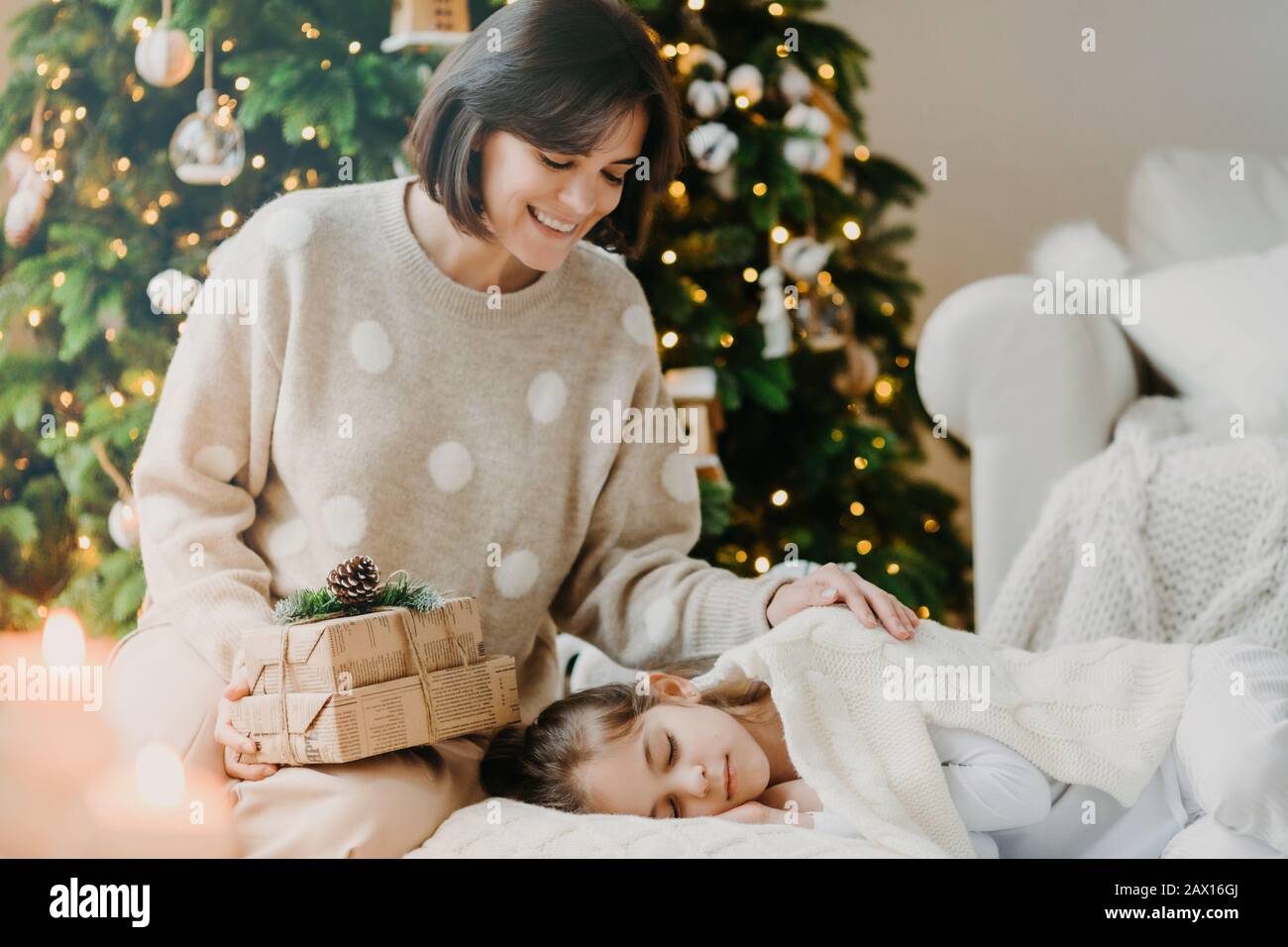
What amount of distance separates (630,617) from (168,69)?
113 centimetres

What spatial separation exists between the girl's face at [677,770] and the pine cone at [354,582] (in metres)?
0.25

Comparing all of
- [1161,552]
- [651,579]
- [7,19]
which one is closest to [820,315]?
[1161,552]

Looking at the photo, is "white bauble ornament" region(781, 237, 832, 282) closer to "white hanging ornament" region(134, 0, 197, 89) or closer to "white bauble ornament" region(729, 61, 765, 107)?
"white bauble ornament" region(729, 61, 765, 107)

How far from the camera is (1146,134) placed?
2166 millimetres

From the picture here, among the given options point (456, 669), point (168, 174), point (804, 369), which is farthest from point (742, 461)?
point (456, 669)

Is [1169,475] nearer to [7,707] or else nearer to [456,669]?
[456,669]

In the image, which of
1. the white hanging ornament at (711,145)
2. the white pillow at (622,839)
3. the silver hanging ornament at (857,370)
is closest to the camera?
the white pillow at (622,839)

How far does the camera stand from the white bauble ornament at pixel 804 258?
86.4 inches

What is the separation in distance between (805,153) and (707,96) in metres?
0.21

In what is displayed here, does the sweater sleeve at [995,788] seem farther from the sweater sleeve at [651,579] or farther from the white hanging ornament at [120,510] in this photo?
the white hanging ornament at [120,510]

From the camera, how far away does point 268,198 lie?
208cm

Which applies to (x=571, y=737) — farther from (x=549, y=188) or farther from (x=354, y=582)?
(x=549, y=188)

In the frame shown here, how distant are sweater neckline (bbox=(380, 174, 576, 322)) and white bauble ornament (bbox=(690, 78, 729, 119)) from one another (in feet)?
2.75
